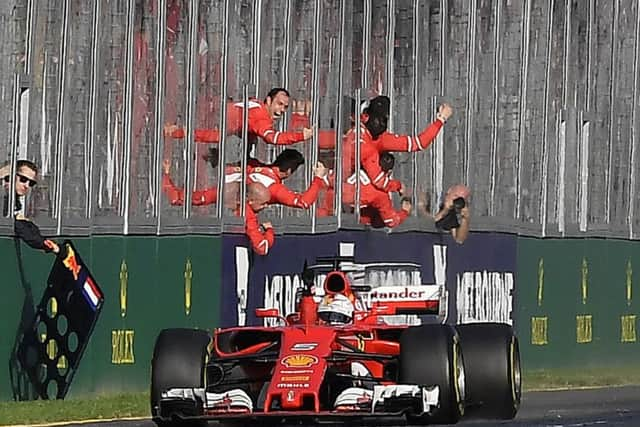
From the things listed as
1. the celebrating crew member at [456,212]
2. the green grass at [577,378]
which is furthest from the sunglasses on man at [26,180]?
the green grass at [577,378]

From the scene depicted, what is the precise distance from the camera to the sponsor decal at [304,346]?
13.6 meters

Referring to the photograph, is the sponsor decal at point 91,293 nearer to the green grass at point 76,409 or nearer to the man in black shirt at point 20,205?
the man in black shirt at point 20,205

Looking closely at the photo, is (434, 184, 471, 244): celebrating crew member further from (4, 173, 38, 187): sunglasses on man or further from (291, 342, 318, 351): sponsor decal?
(291, 342, 318, 351): sponsor decal

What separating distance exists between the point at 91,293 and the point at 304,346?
4.04 metres

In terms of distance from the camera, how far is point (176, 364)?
1354 centimetres

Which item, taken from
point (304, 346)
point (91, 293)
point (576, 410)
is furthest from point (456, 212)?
point (304, 346)

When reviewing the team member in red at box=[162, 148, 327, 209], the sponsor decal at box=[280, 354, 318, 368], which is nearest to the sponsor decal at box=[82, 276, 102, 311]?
the team member in red at box=[162, 148, 327, 209]

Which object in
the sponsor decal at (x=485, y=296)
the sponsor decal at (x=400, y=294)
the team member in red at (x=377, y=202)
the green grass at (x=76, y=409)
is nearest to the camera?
the sponsor decal at (x=400, y=294)

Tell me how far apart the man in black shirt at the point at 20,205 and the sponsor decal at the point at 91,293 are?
1.54 ft

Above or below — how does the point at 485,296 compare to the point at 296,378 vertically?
above

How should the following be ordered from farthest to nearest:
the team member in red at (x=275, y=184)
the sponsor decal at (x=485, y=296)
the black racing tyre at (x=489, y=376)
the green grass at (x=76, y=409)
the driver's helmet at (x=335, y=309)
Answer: the sponsor decal at (x=485, y=296) < the team member in red at (x=275, y=184) < the green grass at (x=76, y=409) < the driver's helmet at (x=335, y=309) < the black racing tyre at (x=489, y=376)

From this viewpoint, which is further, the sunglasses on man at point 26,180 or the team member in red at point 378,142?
the team member in red at point 378,142

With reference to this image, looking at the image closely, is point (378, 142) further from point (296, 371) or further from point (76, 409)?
point (296, 371)

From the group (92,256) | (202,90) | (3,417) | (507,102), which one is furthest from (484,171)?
(3,417)
